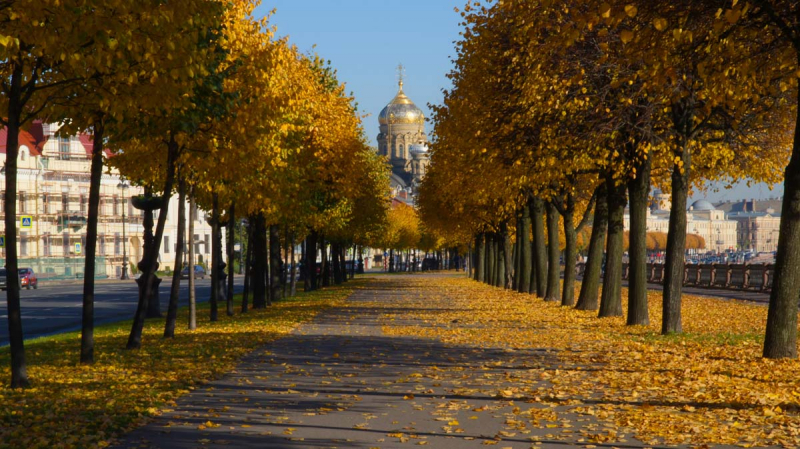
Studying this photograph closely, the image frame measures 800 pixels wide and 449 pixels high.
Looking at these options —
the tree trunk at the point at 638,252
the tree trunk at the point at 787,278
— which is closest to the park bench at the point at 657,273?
the tree trunk at the point at 638,252

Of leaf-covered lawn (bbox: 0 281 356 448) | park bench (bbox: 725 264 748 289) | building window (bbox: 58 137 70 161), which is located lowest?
leaf-covered lawn (bbox: 0 281 356 448)

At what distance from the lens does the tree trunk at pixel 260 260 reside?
3394 centimetres

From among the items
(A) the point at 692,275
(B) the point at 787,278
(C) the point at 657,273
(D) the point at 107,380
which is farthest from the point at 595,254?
(C) the point at 657,273

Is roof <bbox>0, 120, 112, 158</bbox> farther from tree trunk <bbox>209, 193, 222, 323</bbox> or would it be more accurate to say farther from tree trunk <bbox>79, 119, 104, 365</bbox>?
tree trunk <bbox>79, 119, 104, 365</bbox>

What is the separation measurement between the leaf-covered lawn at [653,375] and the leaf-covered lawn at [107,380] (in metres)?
3.42

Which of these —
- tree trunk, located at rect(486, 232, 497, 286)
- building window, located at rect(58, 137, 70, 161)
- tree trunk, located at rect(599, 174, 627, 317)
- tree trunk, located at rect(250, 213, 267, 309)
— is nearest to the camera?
tree trunk, located at rect(599, 174, 627, 317)

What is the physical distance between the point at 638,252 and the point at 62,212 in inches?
3356

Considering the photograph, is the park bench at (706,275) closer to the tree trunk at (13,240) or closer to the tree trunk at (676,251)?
the tree trunk at (676,251)

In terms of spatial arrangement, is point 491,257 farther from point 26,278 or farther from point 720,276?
point 26,278

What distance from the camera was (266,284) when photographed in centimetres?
3681

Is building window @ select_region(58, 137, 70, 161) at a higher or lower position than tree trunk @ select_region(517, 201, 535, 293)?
higher

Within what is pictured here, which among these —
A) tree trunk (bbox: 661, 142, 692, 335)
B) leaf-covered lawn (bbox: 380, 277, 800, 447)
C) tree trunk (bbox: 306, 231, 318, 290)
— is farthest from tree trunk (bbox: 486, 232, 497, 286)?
tree trunk (bbox: 661, 142, 692, 335)

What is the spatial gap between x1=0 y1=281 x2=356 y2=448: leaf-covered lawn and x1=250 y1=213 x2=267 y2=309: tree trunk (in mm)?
8016

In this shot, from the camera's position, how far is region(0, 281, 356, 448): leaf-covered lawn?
10.2 meters
